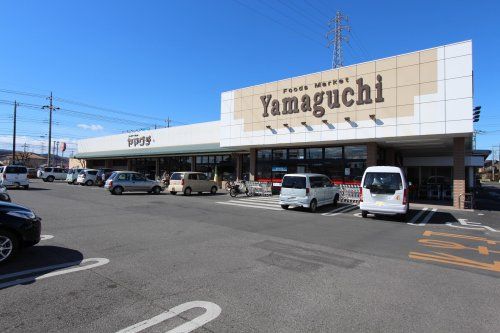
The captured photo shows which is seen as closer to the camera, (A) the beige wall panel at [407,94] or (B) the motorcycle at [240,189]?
(A) the beige wall panel at [407,94]

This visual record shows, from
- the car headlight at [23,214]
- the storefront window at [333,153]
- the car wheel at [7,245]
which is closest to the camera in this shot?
the car wheel at [7,245]

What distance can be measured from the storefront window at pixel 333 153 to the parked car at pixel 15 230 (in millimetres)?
19565

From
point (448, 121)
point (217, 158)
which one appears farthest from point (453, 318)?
point (217, 158)

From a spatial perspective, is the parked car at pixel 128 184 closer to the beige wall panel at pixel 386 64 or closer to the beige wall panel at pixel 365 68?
the beige wall panel at pixel 365 68

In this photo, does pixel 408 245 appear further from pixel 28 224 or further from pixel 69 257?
pixel 28 224

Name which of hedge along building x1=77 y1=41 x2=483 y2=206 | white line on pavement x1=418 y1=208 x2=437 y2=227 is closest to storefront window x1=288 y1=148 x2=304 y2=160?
hedge along building x1=77 y1=41 x2=483 y2=206

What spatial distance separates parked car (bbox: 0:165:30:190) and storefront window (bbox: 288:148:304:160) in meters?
21.7

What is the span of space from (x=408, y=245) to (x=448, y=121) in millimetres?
10979

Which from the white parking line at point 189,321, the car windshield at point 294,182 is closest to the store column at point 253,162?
the car windshield at point 294,182

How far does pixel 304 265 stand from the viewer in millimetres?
6766

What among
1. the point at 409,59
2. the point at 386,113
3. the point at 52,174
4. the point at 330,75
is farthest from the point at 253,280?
the point at 52,174

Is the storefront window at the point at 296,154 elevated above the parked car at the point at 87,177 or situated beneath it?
elevated above

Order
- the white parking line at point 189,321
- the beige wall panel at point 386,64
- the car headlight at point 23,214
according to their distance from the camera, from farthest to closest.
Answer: the beige wall panel at point 386,64, the car headlight at point 23,214, the white parking line at point 189,321

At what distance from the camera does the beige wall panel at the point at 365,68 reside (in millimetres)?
20159
